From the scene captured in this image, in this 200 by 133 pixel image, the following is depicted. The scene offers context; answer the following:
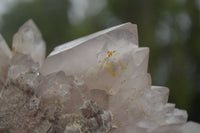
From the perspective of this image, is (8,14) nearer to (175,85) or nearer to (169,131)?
(175,85)

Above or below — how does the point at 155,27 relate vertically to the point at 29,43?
below

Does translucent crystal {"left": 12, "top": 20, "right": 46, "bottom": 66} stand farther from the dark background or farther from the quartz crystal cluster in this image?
the dark background

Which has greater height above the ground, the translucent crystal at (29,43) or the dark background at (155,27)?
the translucent crystal at (29,43)

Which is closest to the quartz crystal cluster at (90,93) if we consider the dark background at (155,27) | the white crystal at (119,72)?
the white crystal at (119,72)

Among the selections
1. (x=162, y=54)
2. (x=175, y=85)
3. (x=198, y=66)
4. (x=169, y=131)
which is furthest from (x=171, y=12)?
(x=169, y=131)

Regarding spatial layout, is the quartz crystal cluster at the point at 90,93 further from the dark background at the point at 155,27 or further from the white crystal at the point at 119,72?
the dark background at the point at 155,27

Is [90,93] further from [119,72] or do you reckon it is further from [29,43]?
[29,43]

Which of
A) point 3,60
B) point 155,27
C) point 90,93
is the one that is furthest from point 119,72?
point 155,27

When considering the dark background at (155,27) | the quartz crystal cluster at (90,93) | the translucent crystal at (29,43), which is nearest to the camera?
the quartz crystal cluster at (90,93)
